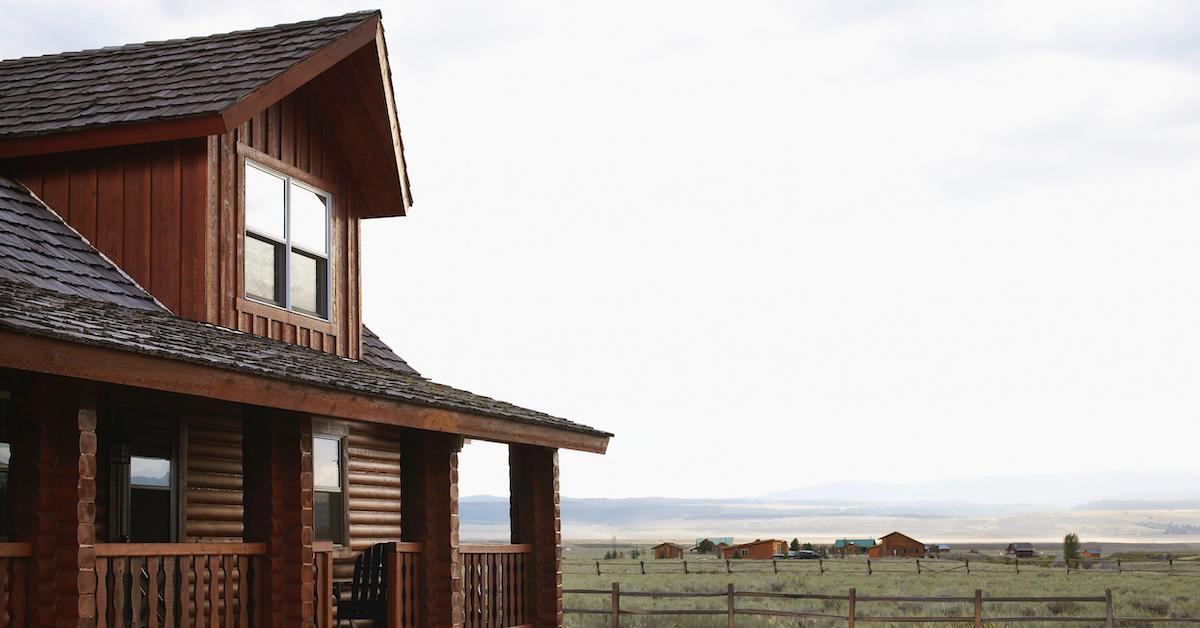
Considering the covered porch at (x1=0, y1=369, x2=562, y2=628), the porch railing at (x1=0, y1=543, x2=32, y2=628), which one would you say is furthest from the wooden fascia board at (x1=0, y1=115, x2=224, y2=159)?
the porch railing at (x1=0, y1=543, x2=32, y2=628)

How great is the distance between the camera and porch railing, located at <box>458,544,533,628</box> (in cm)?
1398

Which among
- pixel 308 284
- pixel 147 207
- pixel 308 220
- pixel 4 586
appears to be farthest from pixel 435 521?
pixel 4 586

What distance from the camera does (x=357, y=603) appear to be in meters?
13.3

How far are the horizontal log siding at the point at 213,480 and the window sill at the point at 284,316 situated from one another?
3.54 ft

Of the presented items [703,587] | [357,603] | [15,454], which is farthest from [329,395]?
[703,587]

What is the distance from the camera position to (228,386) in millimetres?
9555

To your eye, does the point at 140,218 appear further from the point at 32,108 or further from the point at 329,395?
the point at 329,395

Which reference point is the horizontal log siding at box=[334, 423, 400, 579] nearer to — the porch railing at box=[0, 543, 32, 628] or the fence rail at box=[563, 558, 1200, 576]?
the porch railing at box=[0, 543, 32, 628]

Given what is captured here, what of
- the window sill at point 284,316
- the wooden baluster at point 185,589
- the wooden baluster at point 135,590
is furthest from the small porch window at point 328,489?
the wooden baluster at point 135,590

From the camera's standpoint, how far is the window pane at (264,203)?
13.9 meters

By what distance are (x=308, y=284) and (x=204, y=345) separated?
15.2 ft

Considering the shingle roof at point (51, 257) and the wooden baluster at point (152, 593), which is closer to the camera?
the wooden baluster at point (152, 593)

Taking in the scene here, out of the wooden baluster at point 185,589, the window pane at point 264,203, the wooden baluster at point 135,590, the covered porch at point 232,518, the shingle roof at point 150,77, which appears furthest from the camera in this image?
the window pane at point 264,203

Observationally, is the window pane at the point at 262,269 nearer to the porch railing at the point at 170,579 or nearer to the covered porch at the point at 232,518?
the covered porch at the point at 232,518
